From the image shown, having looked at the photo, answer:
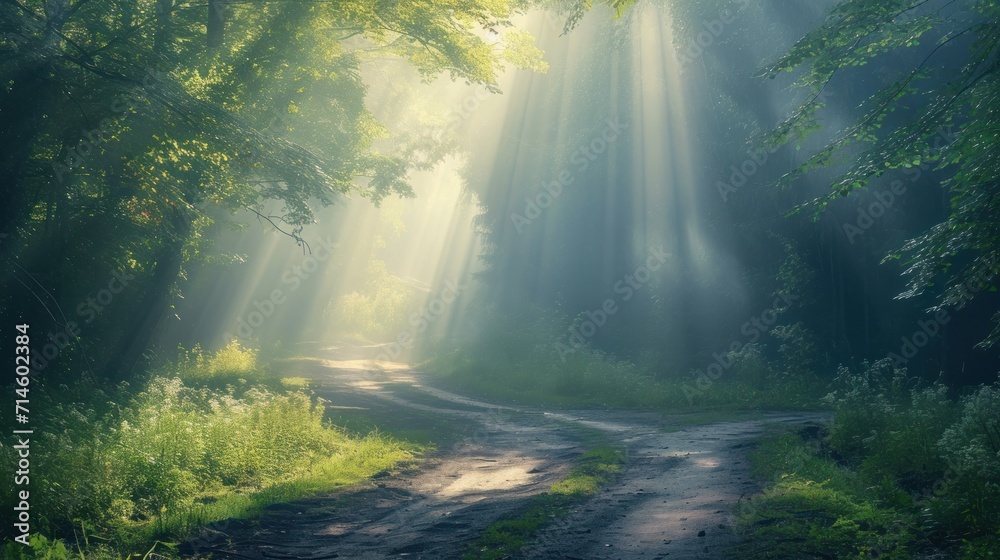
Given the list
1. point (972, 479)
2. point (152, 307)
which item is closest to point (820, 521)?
point (972, 479)

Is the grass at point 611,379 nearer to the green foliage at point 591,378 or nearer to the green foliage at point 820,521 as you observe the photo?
the green foliage at point 591,378

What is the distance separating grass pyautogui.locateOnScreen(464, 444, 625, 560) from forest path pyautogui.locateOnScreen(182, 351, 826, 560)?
164mm

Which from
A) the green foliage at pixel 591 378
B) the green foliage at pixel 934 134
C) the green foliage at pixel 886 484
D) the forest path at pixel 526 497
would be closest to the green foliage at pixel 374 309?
the green foliage at pixel 591 378

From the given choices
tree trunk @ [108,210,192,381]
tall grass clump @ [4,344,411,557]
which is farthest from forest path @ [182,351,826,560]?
tree trunk @ [108,210,192,381]

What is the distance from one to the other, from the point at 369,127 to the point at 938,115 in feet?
57.9

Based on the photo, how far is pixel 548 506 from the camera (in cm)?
895

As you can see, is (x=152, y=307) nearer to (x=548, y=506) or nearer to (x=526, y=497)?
(x=526, y=497)

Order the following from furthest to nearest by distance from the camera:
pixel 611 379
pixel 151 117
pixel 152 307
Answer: pixel 611 379 < pixel 152 307 < pixel 151 117

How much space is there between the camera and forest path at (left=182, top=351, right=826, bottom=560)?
7.39 m

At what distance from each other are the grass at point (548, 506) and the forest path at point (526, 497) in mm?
164

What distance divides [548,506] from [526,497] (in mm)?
757

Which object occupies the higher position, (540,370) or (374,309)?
(374,309)

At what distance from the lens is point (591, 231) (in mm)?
30234

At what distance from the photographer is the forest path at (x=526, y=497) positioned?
24.3 feet
